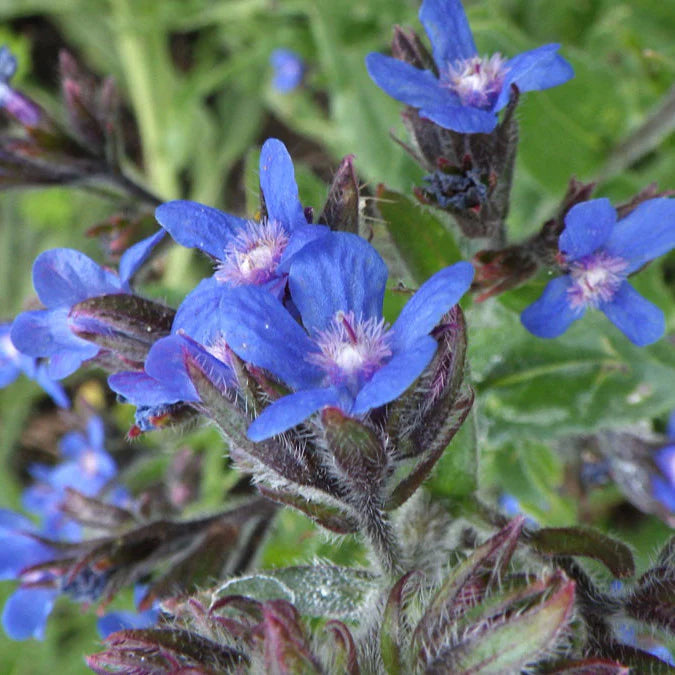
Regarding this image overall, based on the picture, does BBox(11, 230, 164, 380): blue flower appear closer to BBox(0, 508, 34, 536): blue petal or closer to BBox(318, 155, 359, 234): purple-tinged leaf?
BBox(318, 155, 359, 234): purple-tinged leaf

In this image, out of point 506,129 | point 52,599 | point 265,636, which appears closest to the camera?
point 265,636

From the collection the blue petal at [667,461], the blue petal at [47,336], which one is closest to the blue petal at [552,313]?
the blue petal at [47,336]

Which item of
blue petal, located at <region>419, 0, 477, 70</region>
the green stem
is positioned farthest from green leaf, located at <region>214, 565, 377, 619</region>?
the green stem

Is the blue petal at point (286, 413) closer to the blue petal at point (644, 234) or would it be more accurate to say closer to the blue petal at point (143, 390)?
the blue petal at point (143, 390)

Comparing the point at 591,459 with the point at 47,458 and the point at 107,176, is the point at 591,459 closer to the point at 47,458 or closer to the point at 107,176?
the point at 107,176

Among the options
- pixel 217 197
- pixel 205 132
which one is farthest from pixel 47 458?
pixel 205 132
